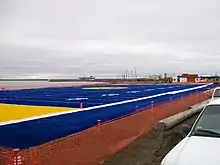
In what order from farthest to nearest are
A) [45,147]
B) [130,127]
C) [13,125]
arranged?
[130,127]
[13,125]
[45,147]

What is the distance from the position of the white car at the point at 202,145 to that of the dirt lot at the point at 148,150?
2.39 m

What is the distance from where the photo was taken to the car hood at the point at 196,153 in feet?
13.2

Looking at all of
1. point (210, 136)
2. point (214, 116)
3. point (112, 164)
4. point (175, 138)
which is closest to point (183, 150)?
point (210, 136)

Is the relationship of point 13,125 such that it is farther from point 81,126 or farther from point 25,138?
point 81,126

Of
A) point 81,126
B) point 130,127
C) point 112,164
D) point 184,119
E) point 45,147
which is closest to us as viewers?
point 45,147

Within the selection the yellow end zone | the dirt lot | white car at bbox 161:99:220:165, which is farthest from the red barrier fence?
the yellow end zone

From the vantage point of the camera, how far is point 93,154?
6.84m

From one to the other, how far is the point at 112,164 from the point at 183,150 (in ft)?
10.4

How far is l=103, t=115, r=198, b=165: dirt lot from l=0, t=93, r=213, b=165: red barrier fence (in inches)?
7.8

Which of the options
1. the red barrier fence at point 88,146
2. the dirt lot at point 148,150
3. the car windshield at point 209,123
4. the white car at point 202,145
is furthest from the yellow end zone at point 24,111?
the white car at point 202,145

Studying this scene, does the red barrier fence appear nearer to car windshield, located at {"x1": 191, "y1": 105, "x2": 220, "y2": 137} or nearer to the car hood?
the car hood

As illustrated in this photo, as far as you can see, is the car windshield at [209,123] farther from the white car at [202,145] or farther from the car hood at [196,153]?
the car hood at [196,153]

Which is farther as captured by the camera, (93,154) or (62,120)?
(62,120)

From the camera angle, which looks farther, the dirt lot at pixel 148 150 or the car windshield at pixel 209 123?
the dirt lot at pixel 148 150
